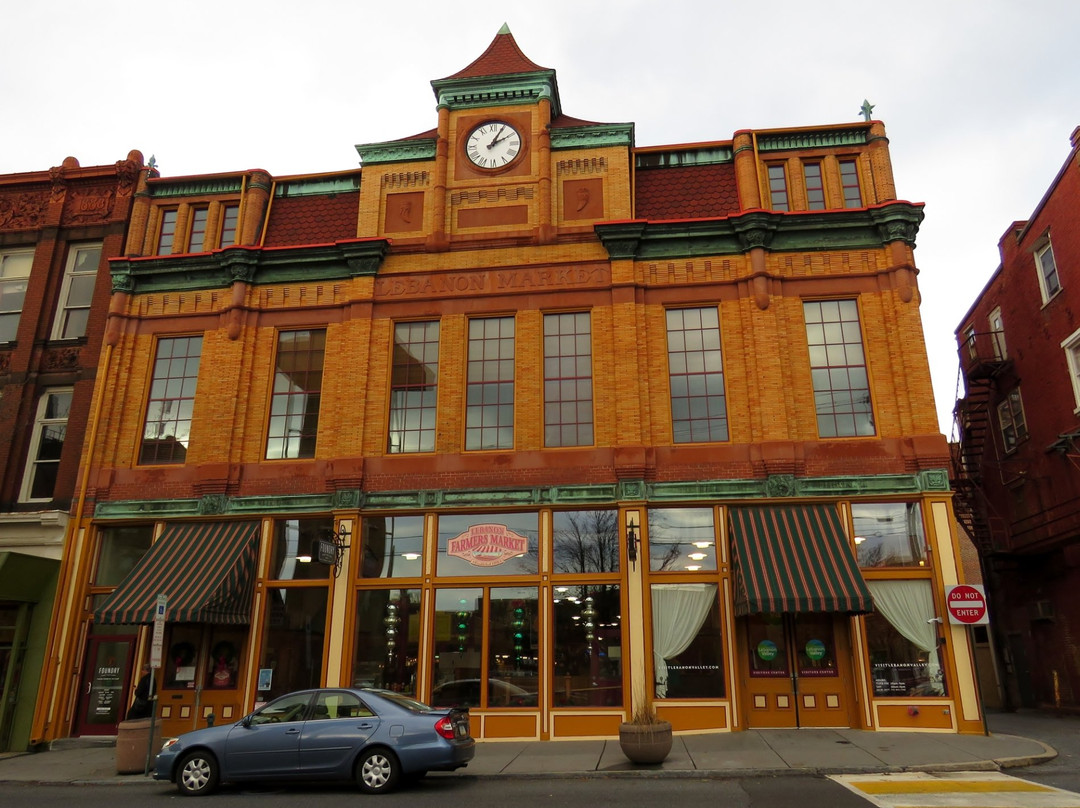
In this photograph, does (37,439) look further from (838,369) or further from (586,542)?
(838,369)

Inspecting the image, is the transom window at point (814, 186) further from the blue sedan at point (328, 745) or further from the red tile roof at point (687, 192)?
the blue sedan at point (328, 745)

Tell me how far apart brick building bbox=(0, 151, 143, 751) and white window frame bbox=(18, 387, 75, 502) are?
0.08 ft

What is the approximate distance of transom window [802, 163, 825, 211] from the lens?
764 inches

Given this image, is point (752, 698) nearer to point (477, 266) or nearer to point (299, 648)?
point (299, 648)

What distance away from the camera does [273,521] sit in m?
18.2

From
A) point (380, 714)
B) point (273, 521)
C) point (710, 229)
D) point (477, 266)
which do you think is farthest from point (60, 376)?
point (710, 229)

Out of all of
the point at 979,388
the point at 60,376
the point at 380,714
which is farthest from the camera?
the point at 979,388

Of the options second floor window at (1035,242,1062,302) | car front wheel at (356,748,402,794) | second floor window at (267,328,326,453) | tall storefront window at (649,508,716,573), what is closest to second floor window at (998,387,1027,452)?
second floor window at (1035,242,1062,302)

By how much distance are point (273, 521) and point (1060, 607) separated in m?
22.5

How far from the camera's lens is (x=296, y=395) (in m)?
19.5

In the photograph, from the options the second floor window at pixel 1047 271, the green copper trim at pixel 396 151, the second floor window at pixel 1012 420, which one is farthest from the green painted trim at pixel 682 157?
the second floor window at pixel 1012 420

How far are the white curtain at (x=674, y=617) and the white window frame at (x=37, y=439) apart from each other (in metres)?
14.9

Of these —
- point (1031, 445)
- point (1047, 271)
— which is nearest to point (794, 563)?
point (1031, 445)

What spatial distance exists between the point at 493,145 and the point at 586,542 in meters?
10.7
